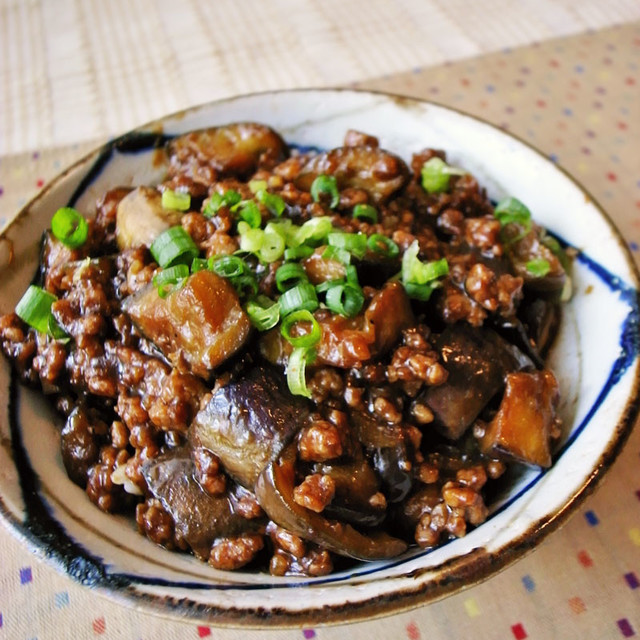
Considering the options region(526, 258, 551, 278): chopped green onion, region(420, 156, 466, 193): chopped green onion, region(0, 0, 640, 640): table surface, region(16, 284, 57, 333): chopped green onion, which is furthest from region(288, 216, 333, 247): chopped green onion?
region(0, 0, 640, 640): table surface

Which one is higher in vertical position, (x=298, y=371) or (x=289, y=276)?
(x=289, y=276)

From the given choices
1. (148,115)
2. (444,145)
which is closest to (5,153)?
(148,115)

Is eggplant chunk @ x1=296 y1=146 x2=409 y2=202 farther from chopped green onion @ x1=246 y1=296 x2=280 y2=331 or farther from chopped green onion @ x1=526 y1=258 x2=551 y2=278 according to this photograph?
chopped green onion @ x1=246 y1=296 x2=280 y2=331

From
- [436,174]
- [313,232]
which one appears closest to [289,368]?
[313,232]

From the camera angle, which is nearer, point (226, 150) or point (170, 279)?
point (170, 279)

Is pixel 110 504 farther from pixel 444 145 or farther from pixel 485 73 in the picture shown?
pixel 485 73

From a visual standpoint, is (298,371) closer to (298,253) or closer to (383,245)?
(298,253)

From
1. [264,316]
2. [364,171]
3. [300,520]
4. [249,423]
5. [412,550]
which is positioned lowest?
[412,550]

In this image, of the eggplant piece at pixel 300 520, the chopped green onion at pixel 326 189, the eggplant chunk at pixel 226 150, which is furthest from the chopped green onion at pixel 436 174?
the eggplant piece at pixel 300 520
